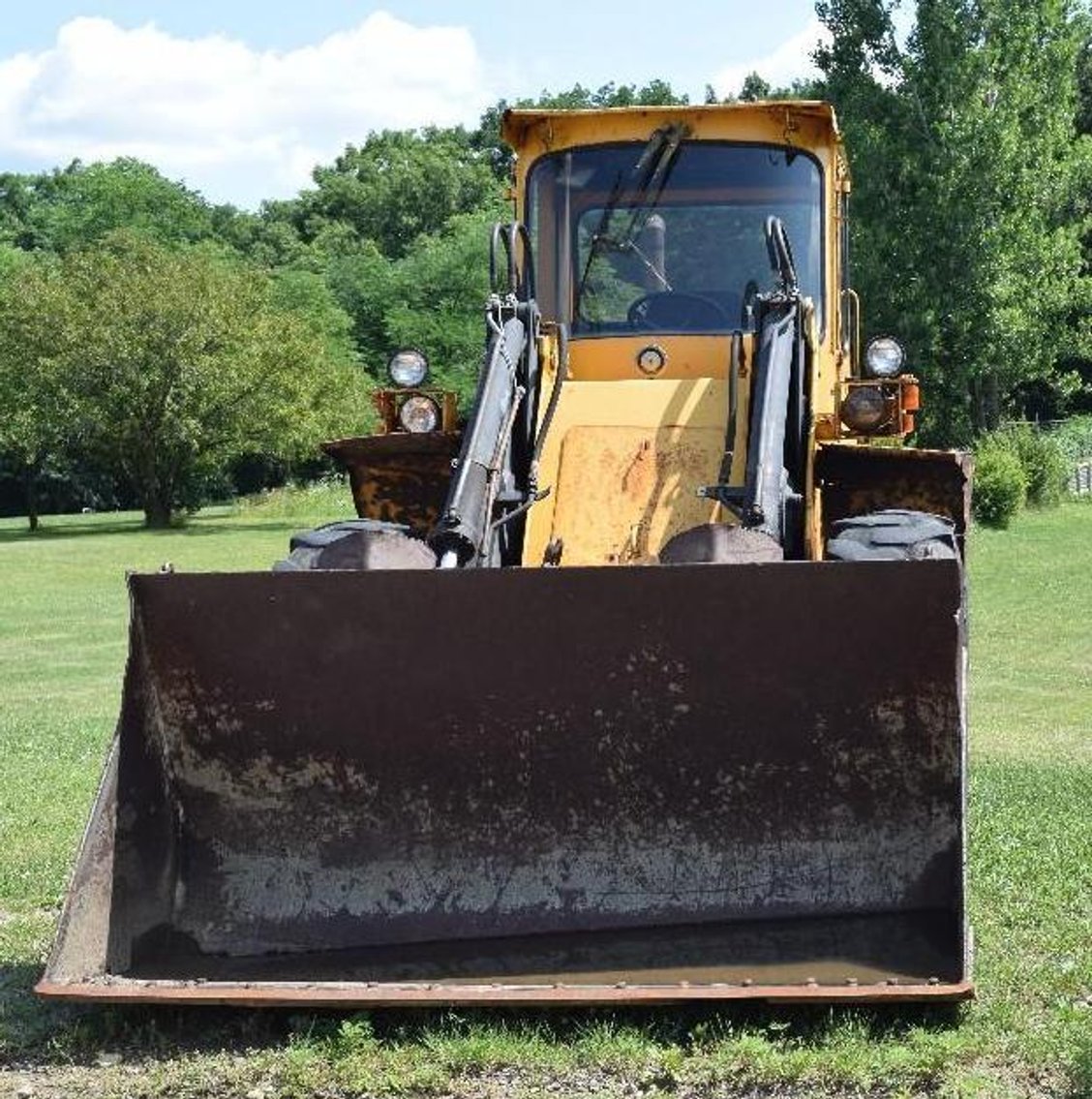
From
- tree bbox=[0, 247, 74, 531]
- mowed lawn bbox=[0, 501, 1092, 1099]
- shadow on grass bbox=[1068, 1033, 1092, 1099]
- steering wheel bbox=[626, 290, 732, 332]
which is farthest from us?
tree bbox=[0, 247, 74, 531]

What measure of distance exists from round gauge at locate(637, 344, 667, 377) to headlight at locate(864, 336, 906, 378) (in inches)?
34.8

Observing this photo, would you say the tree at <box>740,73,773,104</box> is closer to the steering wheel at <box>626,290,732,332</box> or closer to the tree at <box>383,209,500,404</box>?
the tree at <box>383,209,500,404</box>

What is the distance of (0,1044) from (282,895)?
35.7 inches

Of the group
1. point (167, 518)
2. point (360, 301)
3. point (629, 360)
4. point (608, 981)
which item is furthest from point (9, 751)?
point (360, 301)

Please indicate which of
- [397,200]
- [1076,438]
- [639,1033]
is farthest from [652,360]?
[397,200]

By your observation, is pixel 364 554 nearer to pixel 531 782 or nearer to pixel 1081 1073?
pixel 531 782

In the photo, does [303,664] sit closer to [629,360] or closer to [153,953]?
[153,953]

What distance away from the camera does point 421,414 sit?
8180 millimetres

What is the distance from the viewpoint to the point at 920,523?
6.75m

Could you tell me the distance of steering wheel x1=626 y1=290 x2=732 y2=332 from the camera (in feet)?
25.2

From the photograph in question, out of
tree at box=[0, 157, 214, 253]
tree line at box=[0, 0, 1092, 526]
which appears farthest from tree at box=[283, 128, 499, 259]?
tree line at box=[0, 0, 1092, 526]

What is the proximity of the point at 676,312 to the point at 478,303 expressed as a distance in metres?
45.6

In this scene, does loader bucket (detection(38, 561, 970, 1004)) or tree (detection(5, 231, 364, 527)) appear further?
tree (detection(5, 231, 364, 527))

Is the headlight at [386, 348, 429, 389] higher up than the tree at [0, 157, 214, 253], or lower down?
lower down
